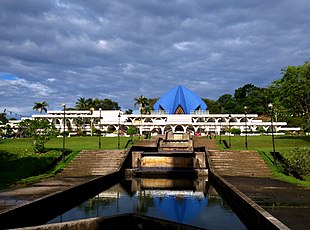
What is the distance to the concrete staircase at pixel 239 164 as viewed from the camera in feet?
67.7

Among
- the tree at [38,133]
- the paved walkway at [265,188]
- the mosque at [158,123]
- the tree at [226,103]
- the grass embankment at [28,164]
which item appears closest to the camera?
the paved walkway at [265,188]

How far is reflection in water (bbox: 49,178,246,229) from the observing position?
10836 mm

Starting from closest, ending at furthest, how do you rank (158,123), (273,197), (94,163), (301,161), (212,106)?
(273,197)
(301,161)
(94,163)
(158,123)
(212,106)

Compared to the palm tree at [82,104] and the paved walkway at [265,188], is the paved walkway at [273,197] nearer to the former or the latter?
the paved walkway at [265,188]

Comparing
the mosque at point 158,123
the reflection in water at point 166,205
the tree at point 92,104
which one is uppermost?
the tree at point 92,104

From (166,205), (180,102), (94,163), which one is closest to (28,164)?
(94,163)

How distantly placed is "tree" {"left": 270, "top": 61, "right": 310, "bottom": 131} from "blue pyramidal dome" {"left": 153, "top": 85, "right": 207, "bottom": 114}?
204 feet

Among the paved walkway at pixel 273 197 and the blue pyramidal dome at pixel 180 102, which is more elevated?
the blue pyramidal dome at pixel 180 102

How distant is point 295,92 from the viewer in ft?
112

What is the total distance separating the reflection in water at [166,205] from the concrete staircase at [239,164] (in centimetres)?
305

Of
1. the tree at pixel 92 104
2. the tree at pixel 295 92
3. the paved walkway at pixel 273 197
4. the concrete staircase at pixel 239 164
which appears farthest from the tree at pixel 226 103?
the paved walkway at pixel 273 197

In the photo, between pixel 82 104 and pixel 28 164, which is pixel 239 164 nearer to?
pixel 28 164

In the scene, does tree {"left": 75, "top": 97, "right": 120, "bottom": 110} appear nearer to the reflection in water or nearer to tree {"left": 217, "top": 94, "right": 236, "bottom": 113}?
tree {"left": 217, "top": 94, "right": 236, "bottom": 113}

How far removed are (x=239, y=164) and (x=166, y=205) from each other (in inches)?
419
